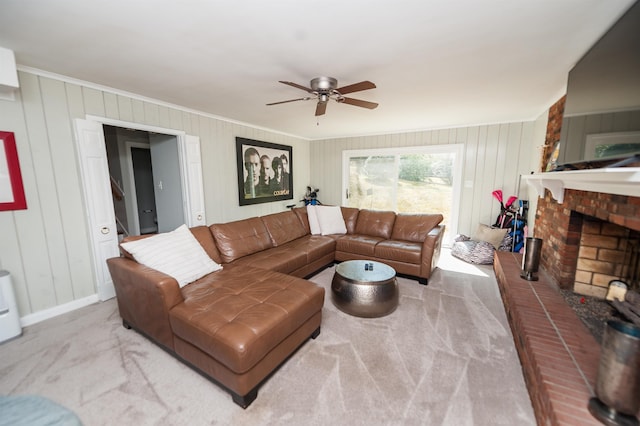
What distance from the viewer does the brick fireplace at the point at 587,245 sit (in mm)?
1874

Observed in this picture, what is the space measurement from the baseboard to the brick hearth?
3.86m

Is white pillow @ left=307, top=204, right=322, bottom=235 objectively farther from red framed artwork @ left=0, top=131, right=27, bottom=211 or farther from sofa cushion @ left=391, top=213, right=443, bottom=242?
red framed artwork @ left=0, top=131, right=27, bottom=211

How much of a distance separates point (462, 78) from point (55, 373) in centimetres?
405

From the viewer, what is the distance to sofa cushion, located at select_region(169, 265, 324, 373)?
4.77ft

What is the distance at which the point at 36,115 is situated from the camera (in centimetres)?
229

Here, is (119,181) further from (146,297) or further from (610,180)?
(610,180)

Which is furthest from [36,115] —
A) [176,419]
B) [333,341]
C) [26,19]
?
[333,341]

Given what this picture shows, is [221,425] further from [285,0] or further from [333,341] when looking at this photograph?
[285,0]

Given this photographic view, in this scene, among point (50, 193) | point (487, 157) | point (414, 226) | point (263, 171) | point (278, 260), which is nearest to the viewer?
point (50, 193)

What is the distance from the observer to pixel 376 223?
4012mm

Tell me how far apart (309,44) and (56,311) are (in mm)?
3401

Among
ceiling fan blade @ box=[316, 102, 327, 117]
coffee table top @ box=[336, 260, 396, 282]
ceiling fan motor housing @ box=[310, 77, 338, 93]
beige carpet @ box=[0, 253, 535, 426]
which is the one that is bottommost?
beige carpet @ box=[0, 253, 535, 426]

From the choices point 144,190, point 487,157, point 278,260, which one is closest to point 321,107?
point 278,260

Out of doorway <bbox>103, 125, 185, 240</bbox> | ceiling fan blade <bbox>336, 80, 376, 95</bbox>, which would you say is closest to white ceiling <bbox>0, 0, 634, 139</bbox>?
ceiling fan blade <bbox>336, 80, 376, 95</bbox>
